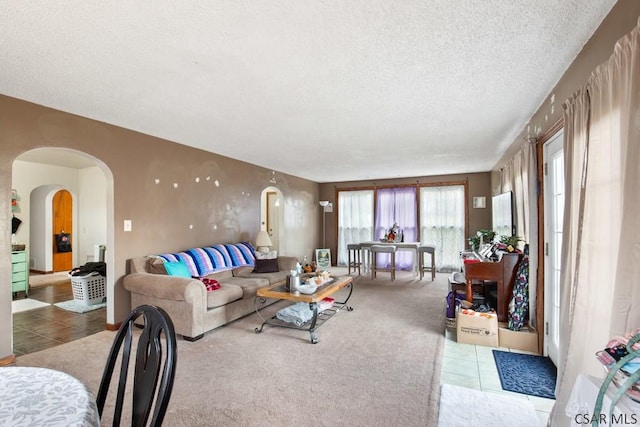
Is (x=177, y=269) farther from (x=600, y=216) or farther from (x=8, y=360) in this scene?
(x=600, y=216)

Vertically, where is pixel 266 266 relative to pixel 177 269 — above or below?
below

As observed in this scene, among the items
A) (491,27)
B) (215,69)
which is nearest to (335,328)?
(215,69)

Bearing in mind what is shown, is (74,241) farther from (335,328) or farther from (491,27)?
(491,27)

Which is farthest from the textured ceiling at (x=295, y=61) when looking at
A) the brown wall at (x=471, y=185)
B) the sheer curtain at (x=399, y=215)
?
the sheer curtain at (x=399, y=215)

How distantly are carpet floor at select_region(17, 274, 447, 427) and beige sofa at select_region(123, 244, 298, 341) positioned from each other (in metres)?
0.17

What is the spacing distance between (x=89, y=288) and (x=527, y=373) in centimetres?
549

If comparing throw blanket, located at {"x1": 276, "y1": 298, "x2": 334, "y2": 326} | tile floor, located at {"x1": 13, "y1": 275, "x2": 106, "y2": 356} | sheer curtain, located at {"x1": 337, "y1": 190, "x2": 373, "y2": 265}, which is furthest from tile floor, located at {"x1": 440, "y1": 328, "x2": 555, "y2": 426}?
sheer curtain, located at {"x1": 337, "y1": 190, "x2": 373, "y2": 265}

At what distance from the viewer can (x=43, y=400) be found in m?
0.93

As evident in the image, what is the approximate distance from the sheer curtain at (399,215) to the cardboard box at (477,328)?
4.39 m

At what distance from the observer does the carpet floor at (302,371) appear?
200 centimetres

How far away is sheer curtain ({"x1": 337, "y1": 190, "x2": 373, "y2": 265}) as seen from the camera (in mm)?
8164

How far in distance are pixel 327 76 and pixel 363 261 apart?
5570 millimetres

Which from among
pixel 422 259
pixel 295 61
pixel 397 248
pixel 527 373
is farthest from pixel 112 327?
pixel 422 259

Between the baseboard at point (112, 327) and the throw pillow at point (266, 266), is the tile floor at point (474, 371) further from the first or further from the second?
the baseboard at point (112, 327)
